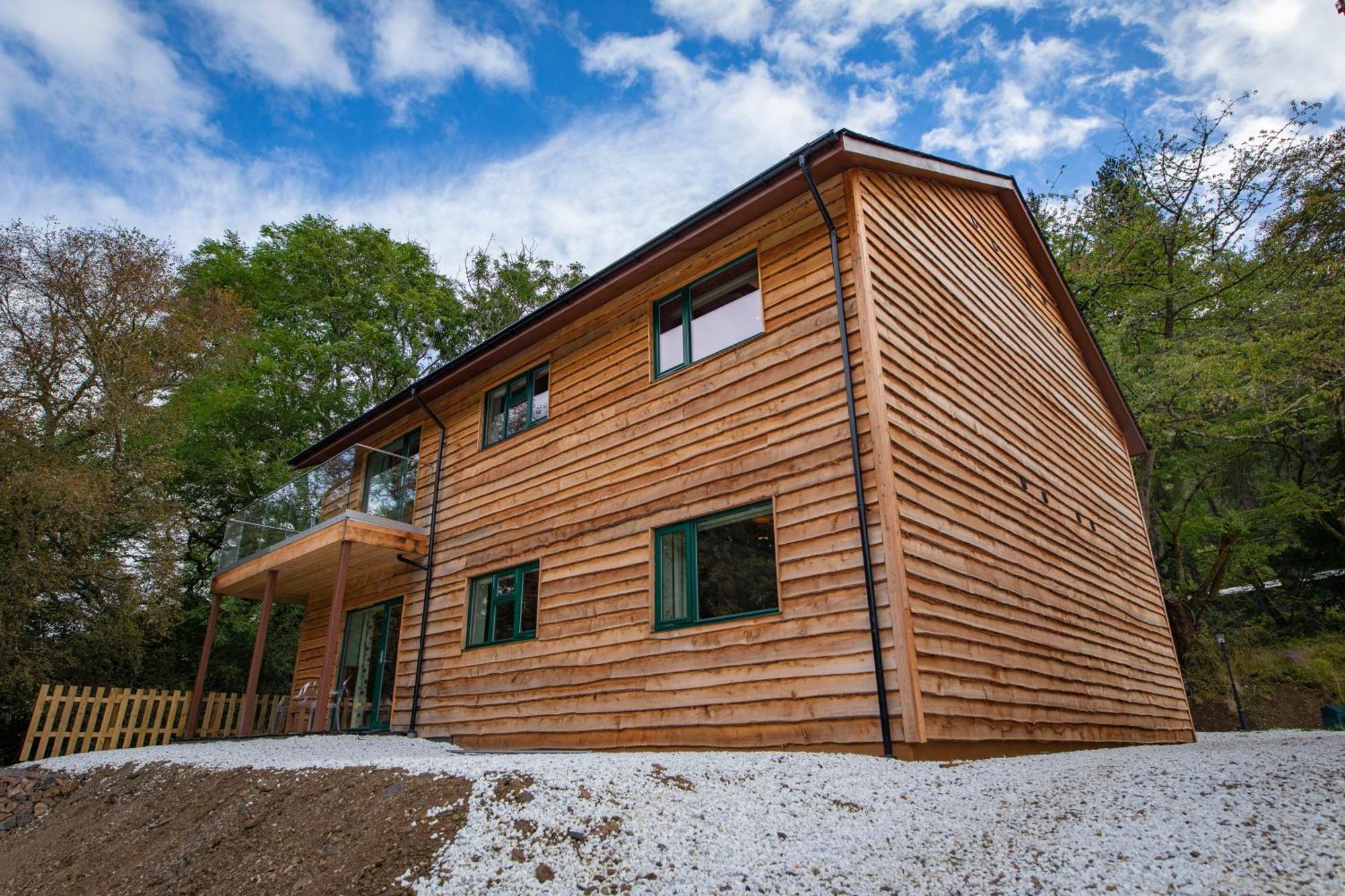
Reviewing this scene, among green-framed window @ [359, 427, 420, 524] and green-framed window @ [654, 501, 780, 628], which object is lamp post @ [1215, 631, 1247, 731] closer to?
green-framed window @ [654, 501, 780, 628]

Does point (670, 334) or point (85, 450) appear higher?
point (85, 450)

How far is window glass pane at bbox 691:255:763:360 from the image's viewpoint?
7.79 m

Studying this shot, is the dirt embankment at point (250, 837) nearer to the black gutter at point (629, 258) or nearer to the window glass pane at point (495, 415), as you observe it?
the window glass pane at point (495, 415)

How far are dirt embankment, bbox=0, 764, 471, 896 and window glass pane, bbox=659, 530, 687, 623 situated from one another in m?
3.15

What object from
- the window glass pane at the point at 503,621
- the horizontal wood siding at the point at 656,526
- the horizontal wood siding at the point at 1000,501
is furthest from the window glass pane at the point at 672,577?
the window glass pane at the point at 503,621

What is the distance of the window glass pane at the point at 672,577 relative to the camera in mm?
7230

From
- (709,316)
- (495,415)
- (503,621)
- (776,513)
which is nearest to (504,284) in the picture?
(495,415)

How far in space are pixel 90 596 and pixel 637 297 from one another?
1275 cm

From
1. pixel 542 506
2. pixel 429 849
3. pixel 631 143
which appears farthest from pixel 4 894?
pixel 631 143

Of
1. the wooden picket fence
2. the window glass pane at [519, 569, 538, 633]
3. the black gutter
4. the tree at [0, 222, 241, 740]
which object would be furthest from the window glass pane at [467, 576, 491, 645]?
the tree at [0, 222, 241, 740]

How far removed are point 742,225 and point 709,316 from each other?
1040 millimetres

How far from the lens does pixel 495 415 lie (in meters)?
10.9

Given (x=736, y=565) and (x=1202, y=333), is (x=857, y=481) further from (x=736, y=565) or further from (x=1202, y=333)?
(x=1202, y=333)

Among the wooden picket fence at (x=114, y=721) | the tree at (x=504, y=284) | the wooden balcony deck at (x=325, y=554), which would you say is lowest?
the wooden picket fence at (x=114, y=721)
